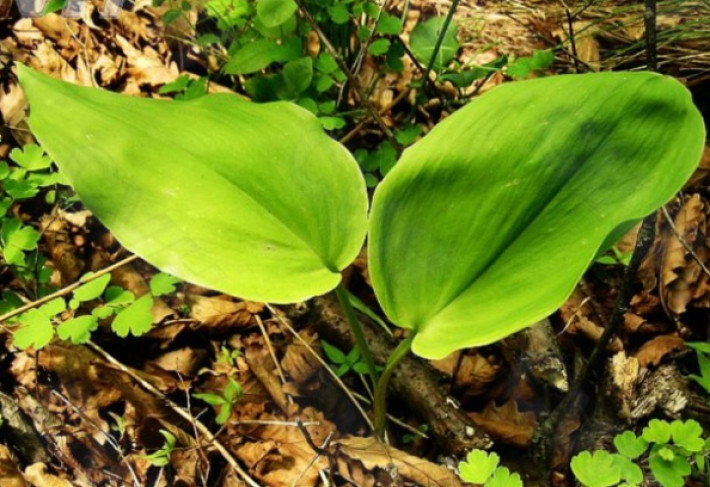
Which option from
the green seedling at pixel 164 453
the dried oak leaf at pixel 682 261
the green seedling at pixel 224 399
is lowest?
the green seedling at pixel 164 453

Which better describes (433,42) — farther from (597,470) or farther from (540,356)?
(597,470)

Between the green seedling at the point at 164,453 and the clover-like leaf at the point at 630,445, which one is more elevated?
the clover-like leaf at the point at 630,445

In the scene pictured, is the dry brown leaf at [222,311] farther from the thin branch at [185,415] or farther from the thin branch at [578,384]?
the thin branch at [578,384]

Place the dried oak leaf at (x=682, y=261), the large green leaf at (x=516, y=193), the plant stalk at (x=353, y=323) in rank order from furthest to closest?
1. the dried oak leaf at (x=682, y=261)
2. the plant stalk at (x=353, y=323)
3. the large green leaf at (x=516, y=193)

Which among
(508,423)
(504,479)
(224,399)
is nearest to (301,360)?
(224,399)

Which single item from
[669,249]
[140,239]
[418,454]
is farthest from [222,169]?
[669,249]

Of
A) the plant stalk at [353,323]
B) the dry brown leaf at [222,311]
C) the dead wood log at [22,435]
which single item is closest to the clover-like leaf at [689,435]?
the plant stalk at [353,323]

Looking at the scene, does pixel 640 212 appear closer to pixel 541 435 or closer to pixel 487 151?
pixel 487 151
